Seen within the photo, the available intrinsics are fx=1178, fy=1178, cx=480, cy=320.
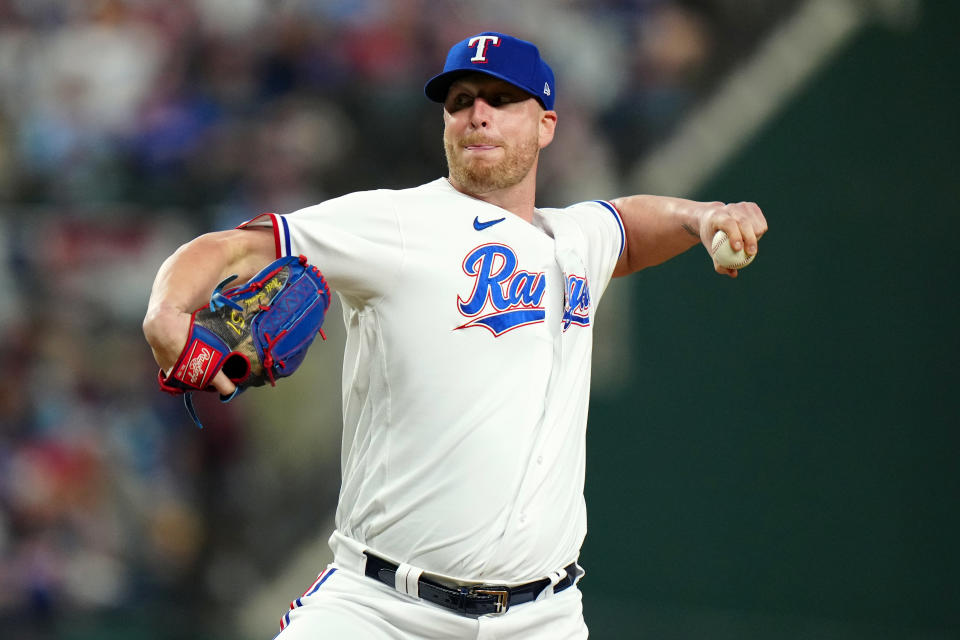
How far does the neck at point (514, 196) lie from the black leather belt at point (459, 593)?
1.03 meters

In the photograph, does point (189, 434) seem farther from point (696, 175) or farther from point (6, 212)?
point (696, 175)

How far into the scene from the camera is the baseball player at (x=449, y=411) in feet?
9.64

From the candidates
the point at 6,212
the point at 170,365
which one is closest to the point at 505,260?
the point at 170,365

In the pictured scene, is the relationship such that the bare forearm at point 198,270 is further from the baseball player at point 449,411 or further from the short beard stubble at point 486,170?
the short beard stubble at point 486,170

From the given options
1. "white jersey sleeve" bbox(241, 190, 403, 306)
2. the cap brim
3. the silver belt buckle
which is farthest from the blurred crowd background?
the silver belt buckle

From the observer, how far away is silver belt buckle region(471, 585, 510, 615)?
296cm

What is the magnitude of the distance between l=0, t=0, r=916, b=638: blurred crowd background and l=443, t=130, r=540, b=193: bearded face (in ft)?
11.8

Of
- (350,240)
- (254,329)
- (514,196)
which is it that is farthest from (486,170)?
(254,329)

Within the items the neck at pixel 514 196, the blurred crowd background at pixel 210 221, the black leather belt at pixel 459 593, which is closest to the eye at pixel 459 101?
the neck at pixel 514 196

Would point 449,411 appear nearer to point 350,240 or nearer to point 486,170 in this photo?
point 350,240

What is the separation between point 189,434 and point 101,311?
39.8 inches

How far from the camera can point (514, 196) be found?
11.0 feet

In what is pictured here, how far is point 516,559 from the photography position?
299cm

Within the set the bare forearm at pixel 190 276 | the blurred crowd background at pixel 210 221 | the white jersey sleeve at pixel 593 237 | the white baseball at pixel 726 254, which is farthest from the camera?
the blurred crowd background at pixel 210 221
